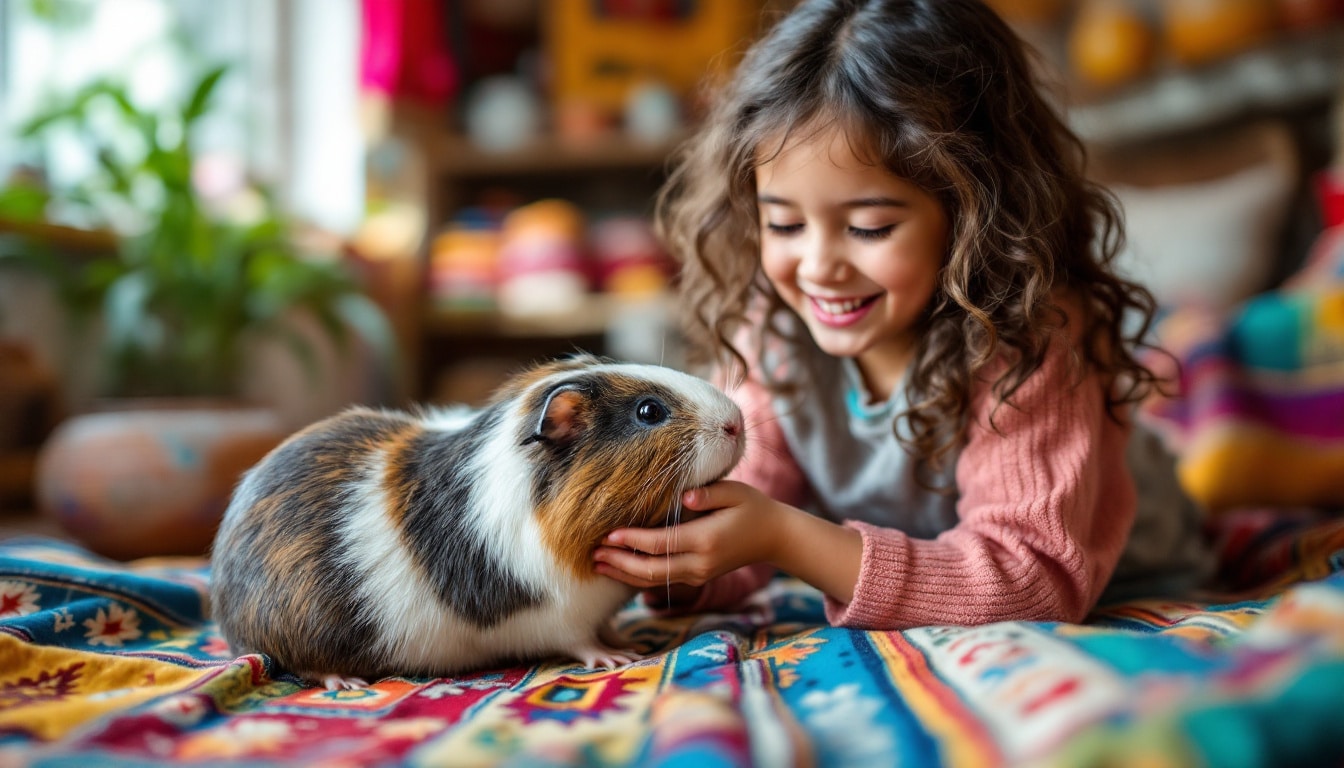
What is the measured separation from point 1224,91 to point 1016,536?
7.61 feet

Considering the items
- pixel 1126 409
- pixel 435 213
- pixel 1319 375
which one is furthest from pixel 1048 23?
pixel 1126 409

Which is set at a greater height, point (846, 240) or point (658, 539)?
point (846, 240)

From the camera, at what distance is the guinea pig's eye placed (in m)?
0.97

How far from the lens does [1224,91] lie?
2.77m

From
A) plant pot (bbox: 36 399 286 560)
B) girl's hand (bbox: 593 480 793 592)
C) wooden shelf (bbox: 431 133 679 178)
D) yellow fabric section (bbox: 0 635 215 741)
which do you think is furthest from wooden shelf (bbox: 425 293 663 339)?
yellow fabric section (bbox: 0 635 215 741)

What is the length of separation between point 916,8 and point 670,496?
0.69 meters

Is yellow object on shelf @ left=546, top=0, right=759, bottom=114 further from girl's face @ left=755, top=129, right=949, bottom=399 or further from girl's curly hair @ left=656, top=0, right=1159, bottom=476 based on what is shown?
girl's face @ left=755, top=129, right=949, bottom=399

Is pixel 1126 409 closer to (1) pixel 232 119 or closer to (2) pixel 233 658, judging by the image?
(2) pixel 233 658

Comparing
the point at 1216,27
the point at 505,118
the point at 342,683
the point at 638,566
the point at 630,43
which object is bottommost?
the point at 342,683

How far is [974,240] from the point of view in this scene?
1121 mm

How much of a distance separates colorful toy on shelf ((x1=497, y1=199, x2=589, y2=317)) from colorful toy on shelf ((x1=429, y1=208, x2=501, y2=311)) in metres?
0.05

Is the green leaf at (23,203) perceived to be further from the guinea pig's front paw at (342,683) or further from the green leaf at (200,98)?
the guinea pig's front paw at (342,683)

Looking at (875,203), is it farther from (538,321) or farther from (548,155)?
(548,155)

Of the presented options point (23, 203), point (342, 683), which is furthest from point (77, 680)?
point (23, 203)
